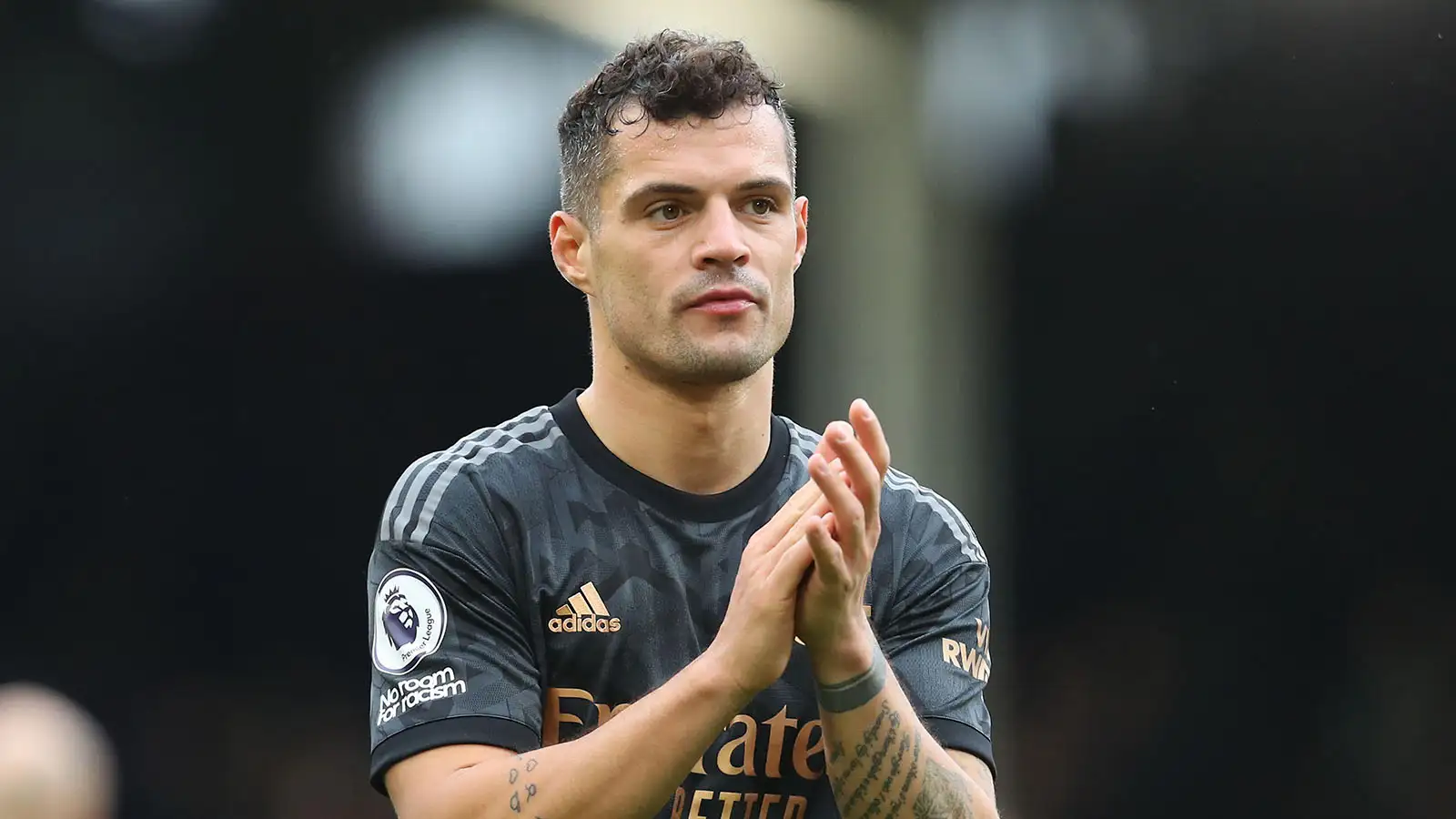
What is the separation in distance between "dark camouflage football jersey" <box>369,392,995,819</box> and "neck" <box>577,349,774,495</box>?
0.03m

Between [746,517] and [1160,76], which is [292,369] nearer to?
[746,517]

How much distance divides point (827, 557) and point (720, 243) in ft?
2.19

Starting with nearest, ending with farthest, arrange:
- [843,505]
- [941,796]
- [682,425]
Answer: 1. [843,505]
2. [941,796]
3. [682,425]

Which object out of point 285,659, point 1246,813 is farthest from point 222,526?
point 1246,813

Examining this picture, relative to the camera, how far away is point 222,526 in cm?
517

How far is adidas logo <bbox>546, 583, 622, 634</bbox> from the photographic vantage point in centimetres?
306

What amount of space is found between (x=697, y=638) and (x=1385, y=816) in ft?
10.9

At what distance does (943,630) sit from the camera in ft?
10.7

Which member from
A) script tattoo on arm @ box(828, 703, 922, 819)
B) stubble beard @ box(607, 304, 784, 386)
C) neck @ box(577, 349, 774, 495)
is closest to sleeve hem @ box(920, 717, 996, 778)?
script tattoo on arm @ box(828, 703, 922, 819)

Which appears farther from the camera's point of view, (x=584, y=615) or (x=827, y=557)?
(x=584, y=615)

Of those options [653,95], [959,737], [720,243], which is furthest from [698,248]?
[959,737]

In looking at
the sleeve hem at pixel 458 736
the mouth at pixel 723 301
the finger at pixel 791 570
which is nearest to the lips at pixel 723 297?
the mouth at pixel 723 301

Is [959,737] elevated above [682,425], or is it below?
below

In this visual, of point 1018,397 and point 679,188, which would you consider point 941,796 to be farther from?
point 1018,397
